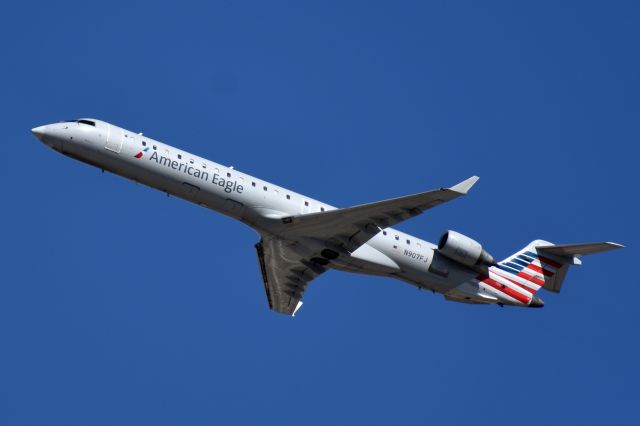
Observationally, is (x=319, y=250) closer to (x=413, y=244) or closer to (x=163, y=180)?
(x=413, y=244)

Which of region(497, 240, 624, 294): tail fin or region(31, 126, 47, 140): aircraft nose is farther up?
region(497, 240, 624, 294): tail fin

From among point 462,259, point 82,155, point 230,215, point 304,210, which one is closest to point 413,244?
point 462,259

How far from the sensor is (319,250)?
27.6 m

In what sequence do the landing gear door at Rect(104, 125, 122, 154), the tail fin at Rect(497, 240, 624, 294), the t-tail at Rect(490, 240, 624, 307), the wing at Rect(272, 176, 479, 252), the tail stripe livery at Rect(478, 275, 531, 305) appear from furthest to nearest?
the tail fin at Rect(497, 240, 624, 294) < the t-tail at Rect(490, 240, 624, 307) < the tail stripe livery at Rect(478, 275, 531, 305) < the landing gear door at Rect(104, 125, 122, 154) < the wing at Rect(272, 176, 479, 252)

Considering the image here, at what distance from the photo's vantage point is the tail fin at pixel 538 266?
1197 inches

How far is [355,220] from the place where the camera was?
2642 centimetres

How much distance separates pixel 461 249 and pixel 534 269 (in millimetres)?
3673

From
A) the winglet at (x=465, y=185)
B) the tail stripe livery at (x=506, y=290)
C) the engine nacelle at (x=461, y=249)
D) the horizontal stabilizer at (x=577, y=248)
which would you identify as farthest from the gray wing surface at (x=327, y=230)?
the horizontal stabilizer at (x=577, y=248)

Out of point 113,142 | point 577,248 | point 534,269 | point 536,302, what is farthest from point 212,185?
point 577,248

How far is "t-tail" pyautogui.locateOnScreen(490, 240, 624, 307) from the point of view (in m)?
30.1

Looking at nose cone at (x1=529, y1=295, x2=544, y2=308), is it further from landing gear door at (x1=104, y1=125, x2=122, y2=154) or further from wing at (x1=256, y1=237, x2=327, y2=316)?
landing gear door at (x1=104, y1=125, x2=122, y2=154)

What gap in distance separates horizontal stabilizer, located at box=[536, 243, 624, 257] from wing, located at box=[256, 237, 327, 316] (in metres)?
7.29

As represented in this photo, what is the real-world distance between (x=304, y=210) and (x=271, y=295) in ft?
15.7

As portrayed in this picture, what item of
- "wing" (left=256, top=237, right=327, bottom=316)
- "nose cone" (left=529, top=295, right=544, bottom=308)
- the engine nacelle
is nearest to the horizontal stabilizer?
"nose cone" (left=529, top=295, right=544, bottom=308)
